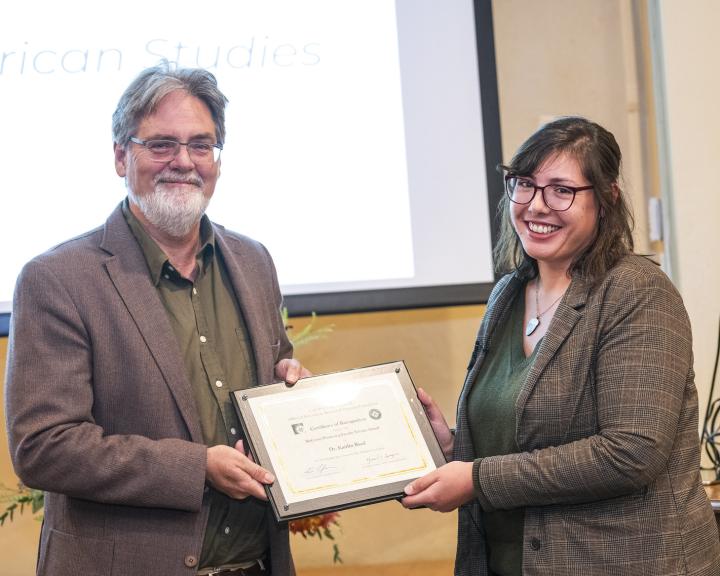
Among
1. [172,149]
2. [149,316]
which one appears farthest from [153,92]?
[149,316]

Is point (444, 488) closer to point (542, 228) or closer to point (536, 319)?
point (536, 319)

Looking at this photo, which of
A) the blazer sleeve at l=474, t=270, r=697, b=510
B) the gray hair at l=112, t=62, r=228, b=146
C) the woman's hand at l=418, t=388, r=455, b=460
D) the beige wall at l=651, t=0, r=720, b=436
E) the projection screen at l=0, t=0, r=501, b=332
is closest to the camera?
the blazer sleeve at l=474, t=270, r=697, b=510

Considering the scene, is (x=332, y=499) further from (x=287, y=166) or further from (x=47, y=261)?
(x=287, y=166)

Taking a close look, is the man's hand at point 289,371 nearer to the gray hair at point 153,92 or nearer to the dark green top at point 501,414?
the dark green top at point 501,414

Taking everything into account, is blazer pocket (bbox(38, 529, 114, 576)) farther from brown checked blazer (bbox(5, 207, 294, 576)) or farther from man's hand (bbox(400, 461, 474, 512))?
man's hand (bbox(400, 461, 474, 512))

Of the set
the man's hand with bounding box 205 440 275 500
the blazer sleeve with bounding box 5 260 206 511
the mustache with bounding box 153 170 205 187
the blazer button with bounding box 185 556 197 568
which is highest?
the mustache with bounding box 153 170 205 187

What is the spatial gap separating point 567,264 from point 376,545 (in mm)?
1952

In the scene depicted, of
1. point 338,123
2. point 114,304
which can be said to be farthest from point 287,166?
point 114,304

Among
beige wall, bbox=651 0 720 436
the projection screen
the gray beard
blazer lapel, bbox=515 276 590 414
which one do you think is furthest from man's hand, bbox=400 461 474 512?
beige wall, bbox=651 0 720 436

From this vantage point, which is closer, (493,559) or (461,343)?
(493,559)

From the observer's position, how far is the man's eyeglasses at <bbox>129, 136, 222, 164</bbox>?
1934 mm

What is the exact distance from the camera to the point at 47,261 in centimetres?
178

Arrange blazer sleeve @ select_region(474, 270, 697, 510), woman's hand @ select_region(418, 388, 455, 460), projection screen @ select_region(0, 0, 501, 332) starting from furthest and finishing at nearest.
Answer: projection screen @ select_region(0, 0, 501, 332) < woman's hand @ select_region(418, 388, 455, 460) < blazer sleeve @ select_region(474, 270, 697, 510)

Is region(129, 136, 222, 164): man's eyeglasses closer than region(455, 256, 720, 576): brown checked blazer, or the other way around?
region(455, 256, 720, 576): brown checked blazer
